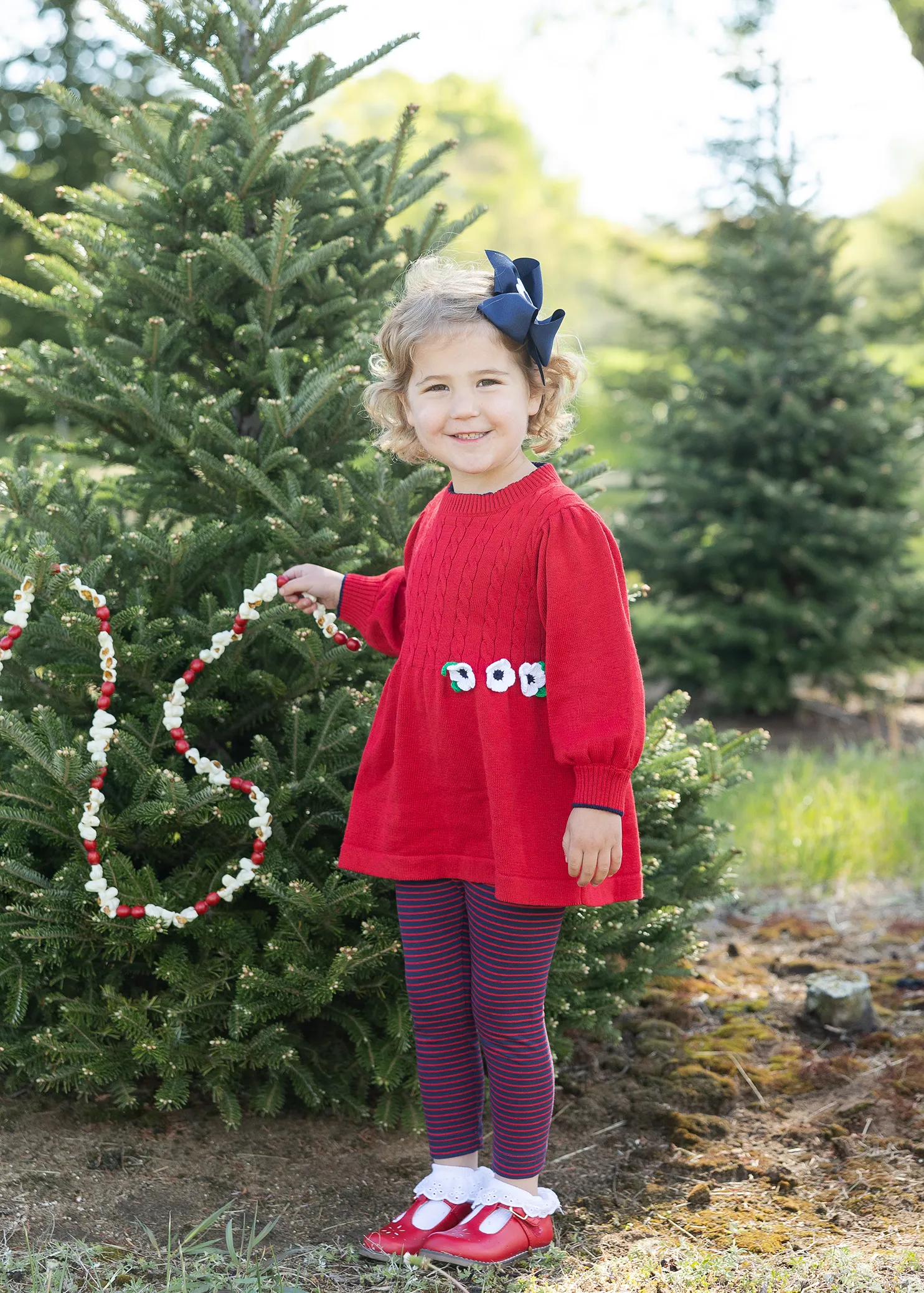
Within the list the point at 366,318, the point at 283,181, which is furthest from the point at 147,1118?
the point at 283,181

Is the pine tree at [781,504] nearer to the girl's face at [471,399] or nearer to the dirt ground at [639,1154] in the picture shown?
the dirt ground at [639,1154]

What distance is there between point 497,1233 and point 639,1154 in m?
0.64

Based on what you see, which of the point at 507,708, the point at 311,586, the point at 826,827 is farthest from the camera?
the point at 826,827

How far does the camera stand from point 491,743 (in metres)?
2.02

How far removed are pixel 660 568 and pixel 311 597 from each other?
535 centimetres

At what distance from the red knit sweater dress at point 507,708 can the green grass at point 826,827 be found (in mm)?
2535

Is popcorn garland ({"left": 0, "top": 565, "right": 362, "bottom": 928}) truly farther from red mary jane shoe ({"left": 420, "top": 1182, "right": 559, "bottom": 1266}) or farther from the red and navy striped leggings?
red mary jane shoe ({"left": 420, "top": 1182, "right": 559, "bottom": 1266})

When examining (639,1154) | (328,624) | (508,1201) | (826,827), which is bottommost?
(639,1154)

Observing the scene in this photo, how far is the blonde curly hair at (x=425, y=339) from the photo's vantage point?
6.86 ft

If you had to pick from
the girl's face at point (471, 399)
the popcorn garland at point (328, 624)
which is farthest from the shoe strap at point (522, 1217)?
the girl's face at point (471, 399)

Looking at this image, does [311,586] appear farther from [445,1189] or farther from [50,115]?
[50,115]

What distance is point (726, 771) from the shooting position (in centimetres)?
316

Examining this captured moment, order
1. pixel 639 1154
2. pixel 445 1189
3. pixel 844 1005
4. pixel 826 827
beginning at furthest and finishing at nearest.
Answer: pixel 826 827 < pixel 844 1005 < pixel 639 1154 < pixel 445 1189

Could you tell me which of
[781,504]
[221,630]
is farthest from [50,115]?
[221,630]
